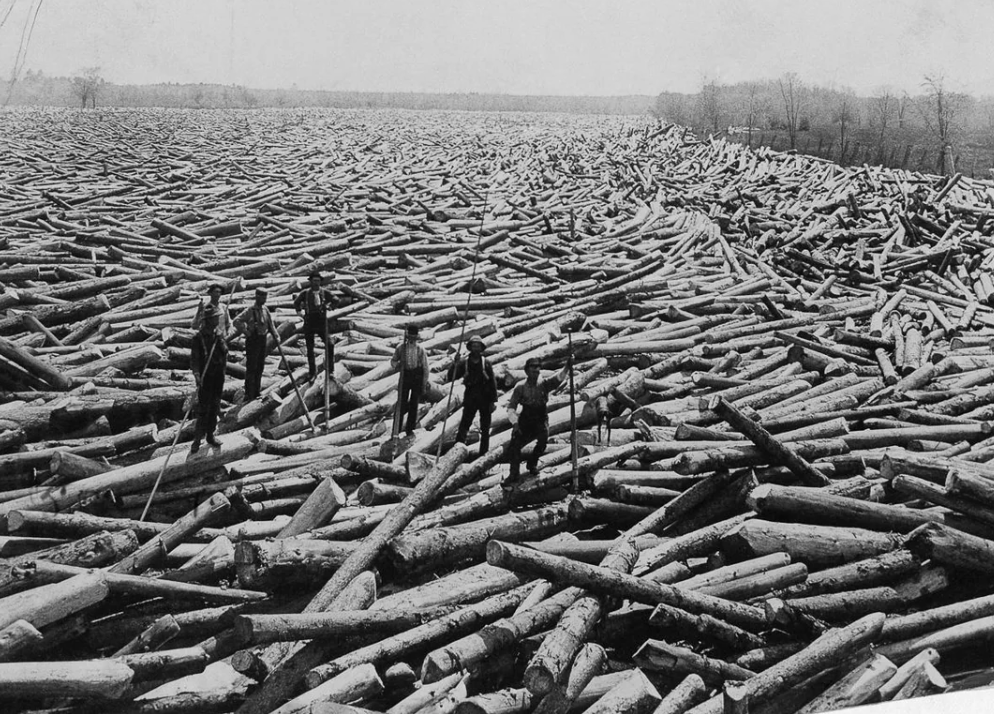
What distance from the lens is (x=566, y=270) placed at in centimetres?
1184

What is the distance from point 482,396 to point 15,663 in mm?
3221

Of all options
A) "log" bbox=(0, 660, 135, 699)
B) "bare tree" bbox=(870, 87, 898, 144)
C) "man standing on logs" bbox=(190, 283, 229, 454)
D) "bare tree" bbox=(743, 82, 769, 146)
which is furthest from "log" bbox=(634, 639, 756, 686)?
"bare tree" bbox=(870, 87, 898, 144)

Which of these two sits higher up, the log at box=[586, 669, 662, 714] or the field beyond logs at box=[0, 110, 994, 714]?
the field beyond logs at box=[0, 110, 994, 714]

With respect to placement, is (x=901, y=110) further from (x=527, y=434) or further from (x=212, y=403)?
(x=212, y=403)

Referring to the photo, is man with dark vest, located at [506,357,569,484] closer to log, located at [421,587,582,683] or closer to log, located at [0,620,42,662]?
log, located at [421,587,582,683]

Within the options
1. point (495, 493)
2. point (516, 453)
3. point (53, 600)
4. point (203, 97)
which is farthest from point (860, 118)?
point (203, 97)

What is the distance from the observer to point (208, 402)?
5273 millimetres

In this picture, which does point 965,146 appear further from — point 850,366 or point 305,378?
point 305,378

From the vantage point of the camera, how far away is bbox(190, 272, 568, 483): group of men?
Result: 5055 mm

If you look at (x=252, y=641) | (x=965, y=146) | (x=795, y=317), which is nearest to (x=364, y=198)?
(x=795, y=317)

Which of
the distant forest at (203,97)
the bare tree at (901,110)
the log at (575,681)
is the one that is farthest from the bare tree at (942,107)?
the log at (575,681)

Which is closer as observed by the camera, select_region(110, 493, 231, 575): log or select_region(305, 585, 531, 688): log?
select_region(305, 585, 531, 688): log

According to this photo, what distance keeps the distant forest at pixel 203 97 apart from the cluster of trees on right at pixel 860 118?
1.72 metres

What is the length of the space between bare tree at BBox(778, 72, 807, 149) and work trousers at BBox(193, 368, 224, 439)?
5.17m
